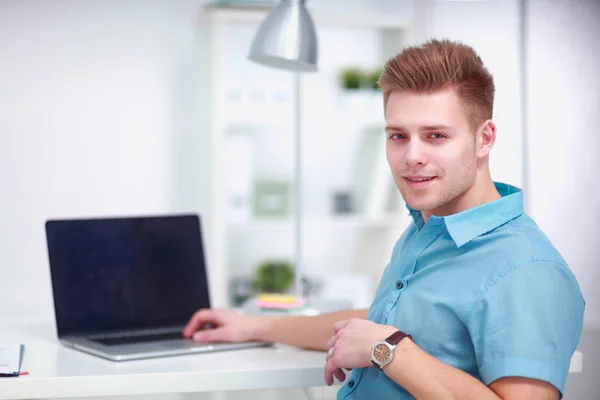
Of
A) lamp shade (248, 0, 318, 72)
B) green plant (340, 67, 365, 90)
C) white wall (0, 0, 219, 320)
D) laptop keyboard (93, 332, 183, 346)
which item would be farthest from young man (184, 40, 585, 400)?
white wall (0, 0, 219, 320)

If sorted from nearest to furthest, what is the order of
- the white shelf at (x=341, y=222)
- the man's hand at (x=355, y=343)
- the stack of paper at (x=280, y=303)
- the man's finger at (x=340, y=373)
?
the man's hand at (x=355, y=343)
the man's finger at (x=340, y=373)
the stack of paper at (x=280, y=303)
the white shelf at (x=341, y=222)

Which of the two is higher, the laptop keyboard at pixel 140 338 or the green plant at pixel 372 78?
the green plant at pixel 372 78

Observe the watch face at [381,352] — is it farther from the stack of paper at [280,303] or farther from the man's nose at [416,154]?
the stack of paper at [280,303]

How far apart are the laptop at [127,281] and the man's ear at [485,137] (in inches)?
23.3

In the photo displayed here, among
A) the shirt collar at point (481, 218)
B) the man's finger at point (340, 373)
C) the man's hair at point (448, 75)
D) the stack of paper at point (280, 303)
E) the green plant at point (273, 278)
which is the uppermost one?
the man's hair at point (448, 75)

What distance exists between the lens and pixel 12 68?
354 centimetres

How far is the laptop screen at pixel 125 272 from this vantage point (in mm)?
1624

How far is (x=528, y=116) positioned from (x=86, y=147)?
2.36 m

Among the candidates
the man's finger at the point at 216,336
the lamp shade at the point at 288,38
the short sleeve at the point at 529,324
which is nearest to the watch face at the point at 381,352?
the short sleeve at the point at 529,324

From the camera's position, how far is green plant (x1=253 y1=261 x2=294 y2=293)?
3723 millimetres

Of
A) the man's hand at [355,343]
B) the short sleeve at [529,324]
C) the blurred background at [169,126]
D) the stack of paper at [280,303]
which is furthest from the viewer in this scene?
the blurred background at [169,126]

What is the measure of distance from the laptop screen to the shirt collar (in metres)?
0.69

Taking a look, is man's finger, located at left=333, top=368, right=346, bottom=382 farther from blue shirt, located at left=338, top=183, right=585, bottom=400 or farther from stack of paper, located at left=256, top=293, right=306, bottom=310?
stack of paper, located at left=256, top=293, right=306, bottom=310

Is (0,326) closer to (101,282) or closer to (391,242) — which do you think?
(101,282)
